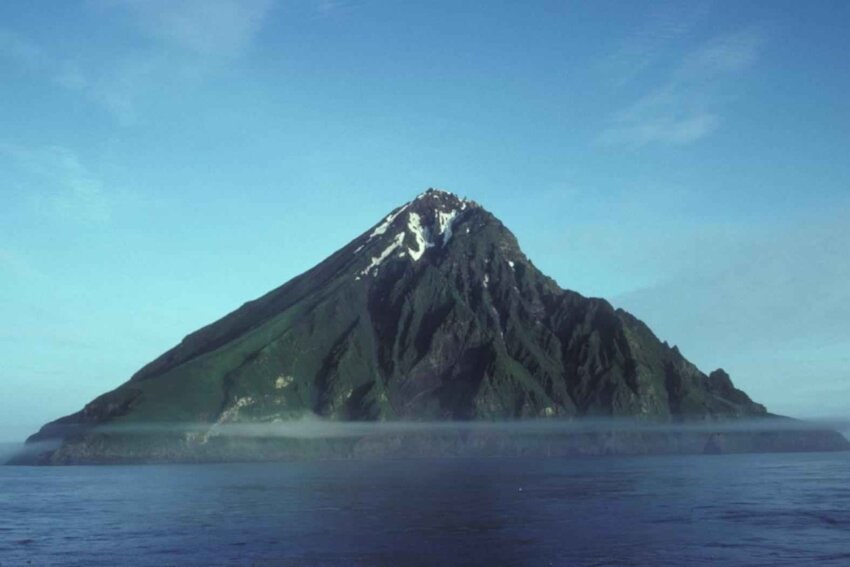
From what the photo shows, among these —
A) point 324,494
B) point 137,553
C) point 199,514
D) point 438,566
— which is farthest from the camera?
point 324,494

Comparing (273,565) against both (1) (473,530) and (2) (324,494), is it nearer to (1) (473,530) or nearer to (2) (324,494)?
(1) (473,530)

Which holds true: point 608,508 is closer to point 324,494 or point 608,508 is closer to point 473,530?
point 473,530

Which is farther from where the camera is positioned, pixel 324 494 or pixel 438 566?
pixel 324 494

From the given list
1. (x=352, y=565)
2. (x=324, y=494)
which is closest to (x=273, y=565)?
(x=352, y=565)

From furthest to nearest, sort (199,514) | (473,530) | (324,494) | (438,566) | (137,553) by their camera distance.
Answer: (324,494)
(199,514)
(473,530)
(137,553)
(438,566)

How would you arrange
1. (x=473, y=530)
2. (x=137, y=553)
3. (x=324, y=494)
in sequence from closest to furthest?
(x=137, y=553) → (x=473, y=530) → (x=324, y=494)

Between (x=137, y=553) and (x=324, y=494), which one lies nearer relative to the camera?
(x=137, y=553)

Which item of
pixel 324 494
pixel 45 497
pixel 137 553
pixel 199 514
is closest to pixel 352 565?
pixel 137 553

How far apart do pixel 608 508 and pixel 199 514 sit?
206 feet

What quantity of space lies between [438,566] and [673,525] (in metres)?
43.5

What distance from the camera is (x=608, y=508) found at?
5915 inches

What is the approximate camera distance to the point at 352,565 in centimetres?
9662

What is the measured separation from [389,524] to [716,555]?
4618 centimetres

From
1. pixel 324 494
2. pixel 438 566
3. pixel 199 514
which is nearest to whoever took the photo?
pixel 438 566
